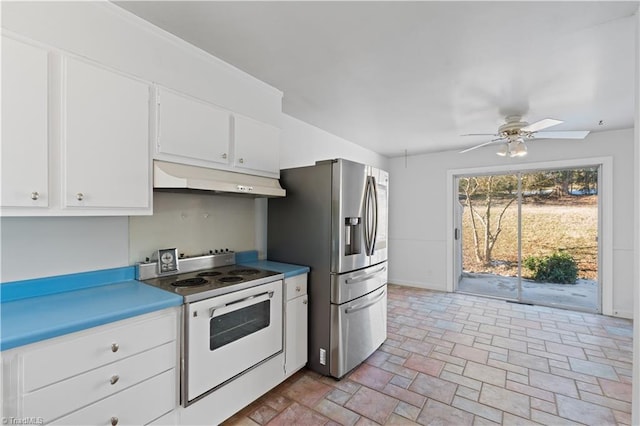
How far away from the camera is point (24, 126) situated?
135 cm

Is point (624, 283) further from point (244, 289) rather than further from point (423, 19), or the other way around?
point (244, 289)

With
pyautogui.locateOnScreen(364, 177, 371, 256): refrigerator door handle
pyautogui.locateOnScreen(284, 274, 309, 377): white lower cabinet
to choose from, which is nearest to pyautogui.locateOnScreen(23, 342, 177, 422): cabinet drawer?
pyautogui.locateOnScreen(284, 274, 309, 377): white lower cabinet

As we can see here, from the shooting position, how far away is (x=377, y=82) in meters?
2.57

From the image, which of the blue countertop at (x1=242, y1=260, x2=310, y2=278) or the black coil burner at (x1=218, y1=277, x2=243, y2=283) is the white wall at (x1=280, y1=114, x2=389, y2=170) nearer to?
the blue countertop at (x1=242, y1=260, x2=310, y2=278)

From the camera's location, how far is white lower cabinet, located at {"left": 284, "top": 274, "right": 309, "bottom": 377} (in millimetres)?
2379

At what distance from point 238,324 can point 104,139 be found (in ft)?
4.59

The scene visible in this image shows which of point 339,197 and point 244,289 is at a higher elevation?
point 339,197

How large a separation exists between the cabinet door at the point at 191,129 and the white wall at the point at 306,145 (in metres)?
1.17

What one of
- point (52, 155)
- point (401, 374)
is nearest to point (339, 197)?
point (401, 374)

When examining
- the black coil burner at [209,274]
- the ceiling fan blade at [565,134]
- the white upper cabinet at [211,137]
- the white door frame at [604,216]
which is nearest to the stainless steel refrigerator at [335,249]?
the white upper cabinet at [211,137]

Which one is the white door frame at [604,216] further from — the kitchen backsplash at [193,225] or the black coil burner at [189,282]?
the black coil burner at [189,282]

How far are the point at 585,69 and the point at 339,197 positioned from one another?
218 cm

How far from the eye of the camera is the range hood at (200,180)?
1.84 meters

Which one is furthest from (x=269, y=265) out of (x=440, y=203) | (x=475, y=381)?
(x=440, y=203)
